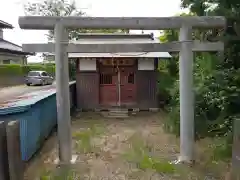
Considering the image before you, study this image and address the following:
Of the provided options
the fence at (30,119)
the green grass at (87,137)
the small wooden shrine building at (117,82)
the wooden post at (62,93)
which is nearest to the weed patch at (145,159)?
the green grass at (87,137)

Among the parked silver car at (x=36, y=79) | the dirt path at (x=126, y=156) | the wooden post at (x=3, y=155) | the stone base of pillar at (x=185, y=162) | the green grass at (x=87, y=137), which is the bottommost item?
the dirt path at (x=126, y=156)

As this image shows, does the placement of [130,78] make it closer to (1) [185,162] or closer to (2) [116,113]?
(2) [116,113]

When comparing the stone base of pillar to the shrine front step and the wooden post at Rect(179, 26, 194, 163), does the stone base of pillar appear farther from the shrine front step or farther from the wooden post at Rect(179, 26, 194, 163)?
the shrine front step

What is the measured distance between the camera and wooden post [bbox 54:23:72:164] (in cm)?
666

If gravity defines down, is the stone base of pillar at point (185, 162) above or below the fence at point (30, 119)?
below

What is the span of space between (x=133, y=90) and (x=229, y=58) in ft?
31.0

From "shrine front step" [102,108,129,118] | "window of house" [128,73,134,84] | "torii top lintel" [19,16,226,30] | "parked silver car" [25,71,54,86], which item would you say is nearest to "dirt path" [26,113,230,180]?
"shrine front step" [102,108,129,118]

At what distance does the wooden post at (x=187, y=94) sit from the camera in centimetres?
674

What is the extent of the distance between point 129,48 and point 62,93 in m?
1.83

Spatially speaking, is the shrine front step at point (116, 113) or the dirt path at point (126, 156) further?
the shrine front step at point (116, 113)

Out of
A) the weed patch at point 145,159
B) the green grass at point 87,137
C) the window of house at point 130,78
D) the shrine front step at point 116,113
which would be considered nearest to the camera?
the weed patch at point 145,159

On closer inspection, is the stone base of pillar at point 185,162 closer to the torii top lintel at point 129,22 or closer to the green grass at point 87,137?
the green grass at point 87,137

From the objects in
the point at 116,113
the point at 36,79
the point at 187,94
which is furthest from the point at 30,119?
the point at 36,79

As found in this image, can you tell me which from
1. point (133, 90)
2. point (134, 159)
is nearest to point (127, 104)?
point (133, 90)
